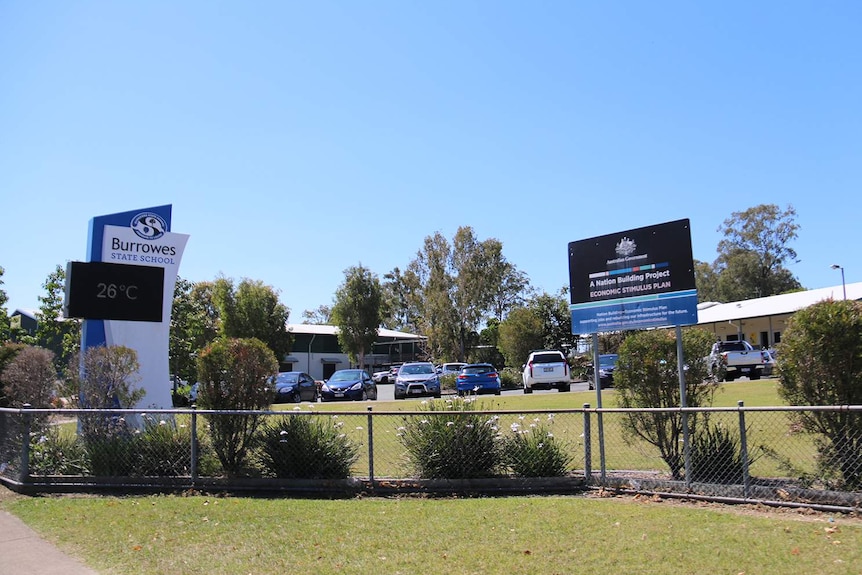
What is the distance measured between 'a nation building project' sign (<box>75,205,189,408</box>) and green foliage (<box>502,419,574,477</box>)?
950 cm

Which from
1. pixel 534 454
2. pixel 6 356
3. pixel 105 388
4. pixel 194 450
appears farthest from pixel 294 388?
pixel 534 454

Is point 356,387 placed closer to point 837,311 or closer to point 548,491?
point 548,491

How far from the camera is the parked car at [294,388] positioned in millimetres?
29609

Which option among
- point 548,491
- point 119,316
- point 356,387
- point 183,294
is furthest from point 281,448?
point 183,294

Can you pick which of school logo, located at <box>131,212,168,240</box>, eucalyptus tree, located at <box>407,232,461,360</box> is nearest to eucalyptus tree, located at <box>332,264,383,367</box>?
eucalyptus tree, located at <box>407,232,461,360</box>

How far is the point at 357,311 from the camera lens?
→ 57.2 m

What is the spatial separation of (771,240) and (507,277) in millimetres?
29022

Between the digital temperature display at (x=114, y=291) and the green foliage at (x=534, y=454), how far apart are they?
9850 millimetres

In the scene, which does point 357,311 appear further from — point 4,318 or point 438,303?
point 4,318

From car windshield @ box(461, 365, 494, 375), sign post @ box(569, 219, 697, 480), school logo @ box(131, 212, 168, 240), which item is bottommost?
car windshield @ box(461, 365, 494, 375)

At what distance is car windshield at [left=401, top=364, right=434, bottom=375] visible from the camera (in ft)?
101

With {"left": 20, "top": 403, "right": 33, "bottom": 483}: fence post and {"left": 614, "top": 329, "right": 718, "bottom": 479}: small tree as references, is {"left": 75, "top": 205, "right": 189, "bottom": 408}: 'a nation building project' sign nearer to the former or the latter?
{"left": 20, "top": 403, "right": 33, "bottom": 483}: fence post

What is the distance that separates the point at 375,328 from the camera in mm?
58156

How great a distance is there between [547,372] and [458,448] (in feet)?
73.8
